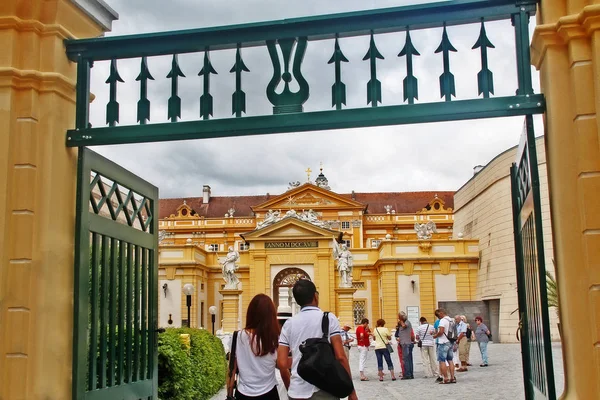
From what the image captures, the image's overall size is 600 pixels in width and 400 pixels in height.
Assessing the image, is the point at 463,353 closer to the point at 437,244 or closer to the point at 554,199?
the point at 554,199

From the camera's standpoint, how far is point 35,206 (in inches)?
196

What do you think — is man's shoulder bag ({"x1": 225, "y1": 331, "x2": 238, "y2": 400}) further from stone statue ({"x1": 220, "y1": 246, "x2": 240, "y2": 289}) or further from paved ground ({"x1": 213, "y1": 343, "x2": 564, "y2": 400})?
stone statue ({"x1": 220, "y1": 246, "x2": 240, "y2": 289})

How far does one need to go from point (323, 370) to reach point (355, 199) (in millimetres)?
69185

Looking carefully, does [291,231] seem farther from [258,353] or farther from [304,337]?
[304,337]

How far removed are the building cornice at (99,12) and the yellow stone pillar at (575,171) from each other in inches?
134

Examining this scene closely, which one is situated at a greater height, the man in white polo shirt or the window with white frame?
the window with white frame

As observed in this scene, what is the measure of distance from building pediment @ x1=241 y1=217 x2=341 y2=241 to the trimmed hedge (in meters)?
26.8

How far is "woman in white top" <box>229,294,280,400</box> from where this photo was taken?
5.21m

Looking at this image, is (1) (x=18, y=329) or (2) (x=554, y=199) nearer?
(2) (x=554, y=199)

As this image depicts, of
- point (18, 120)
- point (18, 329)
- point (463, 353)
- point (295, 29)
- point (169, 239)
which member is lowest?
point (463, 353)

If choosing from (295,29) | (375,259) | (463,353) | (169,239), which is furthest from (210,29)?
(169,239)

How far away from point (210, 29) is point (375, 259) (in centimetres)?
4142

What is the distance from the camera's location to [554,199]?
4.39 m

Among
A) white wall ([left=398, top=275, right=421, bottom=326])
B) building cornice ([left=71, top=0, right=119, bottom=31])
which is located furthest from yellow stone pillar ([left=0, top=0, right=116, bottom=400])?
white wall ([left=398, top=275, right=421, bottom=326])
